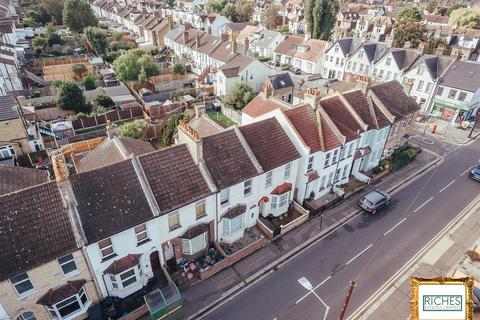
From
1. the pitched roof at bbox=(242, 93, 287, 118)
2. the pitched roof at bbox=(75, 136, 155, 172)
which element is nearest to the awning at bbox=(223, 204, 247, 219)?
the pitched roof at bbox=(75, 136, 155, 172)

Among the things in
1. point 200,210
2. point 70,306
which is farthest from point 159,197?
point 70,306

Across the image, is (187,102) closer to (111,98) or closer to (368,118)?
(111,98)

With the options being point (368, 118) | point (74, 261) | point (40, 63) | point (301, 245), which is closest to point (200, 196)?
point (74, 261)

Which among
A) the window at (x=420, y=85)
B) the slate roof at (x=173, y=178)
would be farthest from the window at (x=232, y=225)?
the window at (x=420, y=85)

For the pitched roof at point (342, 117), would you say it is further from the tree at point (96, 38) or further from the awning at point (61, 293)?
the tree at point (96, 38)

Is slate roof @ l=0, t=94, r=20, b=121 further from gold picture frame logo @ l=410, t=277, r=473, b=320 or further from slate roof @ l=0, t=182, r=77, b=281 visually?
gold picture frame logo @ l=410, t=277, r=473, b=320

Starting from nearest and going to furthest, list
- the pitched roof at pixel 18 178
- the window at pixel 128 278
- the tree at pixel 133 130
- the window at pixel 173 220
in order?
the window at pixel 128 278
the window at pixel 173 220
the pitched roof at pixel 18 178
the tree at pixel 133 130
